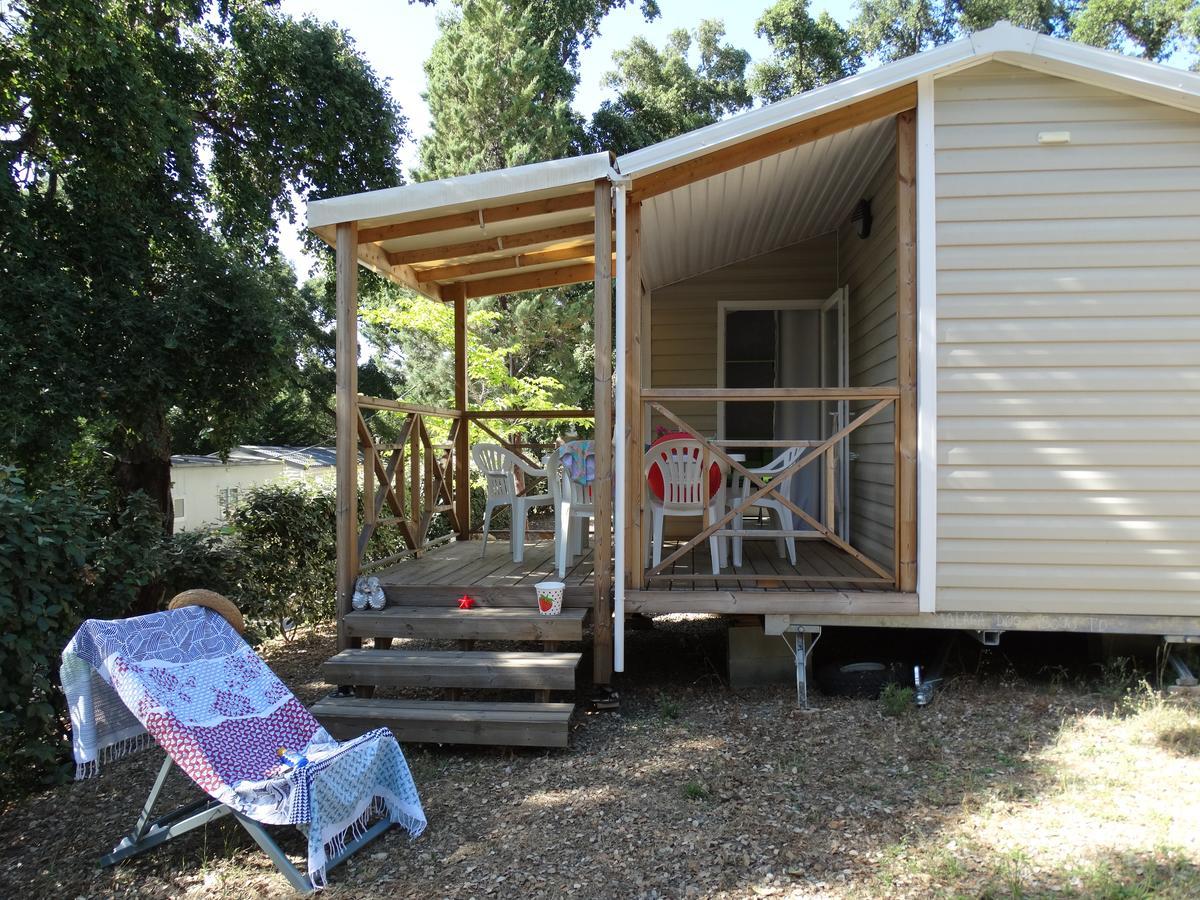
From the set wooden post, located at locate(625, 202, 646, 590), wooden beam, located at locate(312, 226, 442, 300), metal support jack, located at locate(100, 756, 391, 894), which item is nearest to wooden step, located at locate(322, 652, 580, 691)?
wooden post, located at locate(625, 202, 646, 590)

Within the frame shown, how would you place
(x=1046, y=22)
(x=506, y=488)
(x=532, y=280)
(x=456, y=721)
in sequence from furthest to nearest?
(x=1046, y=22)
(x=532, y=280)
(x=506, y=488)
(x=456, y=721)

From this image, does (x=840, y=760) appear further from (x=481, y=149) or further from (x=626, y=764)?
(x=481, y=149)

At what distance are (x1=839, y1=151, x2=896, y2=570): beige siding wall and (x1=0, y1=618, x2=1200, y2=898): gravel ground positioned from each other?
129cm

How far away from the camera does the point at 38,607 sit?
10.9 ft

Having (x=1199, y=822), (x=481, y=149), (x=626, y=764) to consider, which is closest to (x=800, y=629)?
(x=626, y=764)

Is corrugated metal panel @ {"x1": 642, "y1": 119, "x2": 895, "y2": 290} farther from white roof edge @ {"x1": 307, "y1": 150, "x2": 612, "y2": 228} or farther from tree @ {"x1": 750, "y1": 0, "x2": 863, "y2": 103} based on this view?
tree @ {"x1": 750, "y1": 0, "x2": 863, "y2": 103}

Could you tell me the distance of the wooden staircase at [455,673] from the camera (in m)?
3.86

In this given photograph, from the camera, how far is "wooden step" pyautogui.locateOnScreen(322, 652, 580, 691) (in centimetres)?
411

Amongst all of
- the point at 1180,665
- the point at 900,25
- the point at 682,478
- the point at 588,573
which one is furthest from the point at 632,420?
the point at 900,25

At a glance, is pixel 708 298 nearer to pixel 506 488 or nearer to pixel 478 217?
pixel 506 488

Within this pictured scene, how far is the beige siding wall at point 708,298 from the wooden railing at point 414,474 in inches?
37.0

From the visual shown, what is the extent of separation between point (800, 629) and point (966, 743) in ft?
3.33

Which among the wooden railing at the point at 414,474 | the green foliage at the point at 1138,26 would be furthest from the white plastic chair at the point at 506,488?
the green foliage at the point at 1138,26

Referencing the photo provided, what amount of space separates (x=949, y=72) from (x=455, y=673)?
395cm
